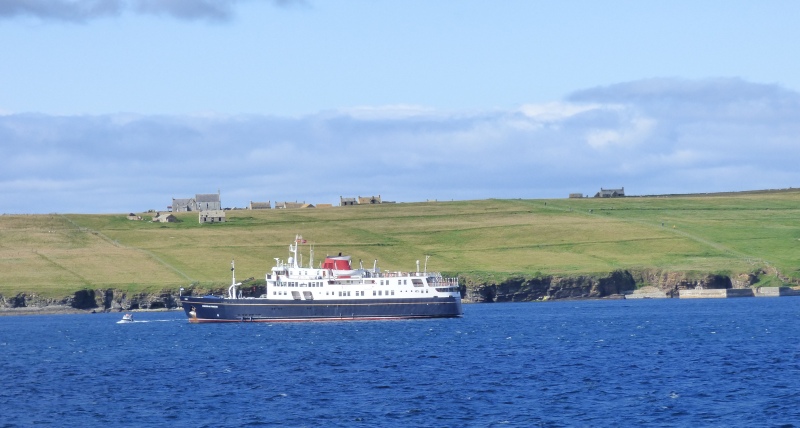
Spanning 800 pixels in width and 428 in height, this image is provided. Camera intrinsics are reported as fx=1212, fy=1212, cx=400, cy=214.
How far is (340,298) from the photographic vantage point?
399 feet

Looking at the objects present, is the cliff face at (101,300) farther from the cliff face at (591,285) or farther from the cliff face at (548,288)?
the cliff face at (548,288)

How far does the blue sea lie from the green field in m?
43.3

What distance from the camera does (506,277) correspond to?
6132 inches

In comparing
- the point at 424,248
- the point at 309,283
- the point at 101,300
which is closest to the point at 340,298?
the point at 309,283

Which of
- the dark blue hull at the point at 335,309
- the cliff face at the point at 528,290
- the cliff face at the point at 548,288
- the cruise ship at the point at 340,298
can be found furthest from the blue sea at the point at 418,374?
the cliff face at the point at 548,288

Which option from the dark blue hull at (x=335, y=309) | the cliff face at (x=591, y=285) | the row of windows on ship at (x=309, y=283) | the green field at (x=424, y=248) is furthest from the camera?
the green field at (x=424, y=248)

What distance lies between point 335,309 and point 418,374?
5316 cm

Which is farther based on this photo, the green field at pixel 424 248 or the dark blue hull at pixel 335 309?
the green field at pixel 424 248

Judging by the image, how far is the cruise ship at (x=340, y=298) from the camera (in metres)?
121

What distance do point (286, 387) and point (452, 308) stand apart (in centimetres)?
5961

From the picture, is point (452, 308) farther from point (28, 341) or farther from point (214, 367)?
point (214, 367)

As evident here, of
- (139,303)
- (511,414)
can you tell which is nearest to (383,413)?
(511,414)

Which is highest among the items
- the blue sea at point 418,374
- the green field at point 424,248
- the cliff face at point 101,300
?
the green field at point 424,248

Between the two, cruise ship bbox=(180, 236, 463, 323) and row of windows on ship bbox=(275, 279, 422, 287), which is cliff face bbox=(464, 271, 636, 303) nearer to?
cruise ship bbox=(180, 236, 463, 323)
